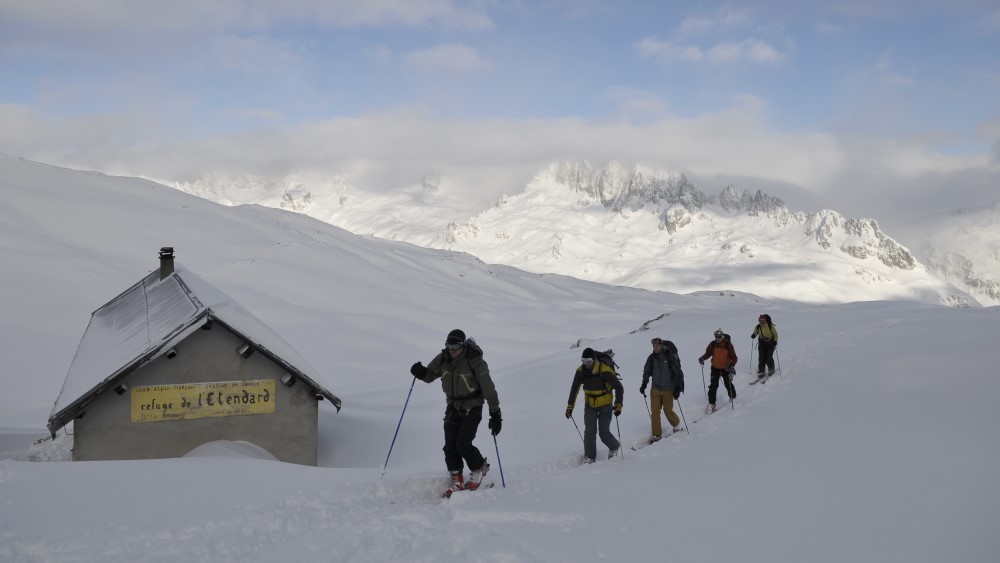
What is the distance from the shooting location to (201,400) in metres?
12.9

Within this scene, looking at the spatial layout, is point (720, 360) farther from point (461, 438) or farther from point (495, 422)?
point (461, 438)

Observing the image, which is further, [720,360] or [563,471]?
[720,360]

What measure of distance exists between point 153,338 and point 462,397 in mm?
7293

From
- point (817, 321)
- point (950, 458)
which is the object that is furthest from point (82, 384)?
point (817, 321)

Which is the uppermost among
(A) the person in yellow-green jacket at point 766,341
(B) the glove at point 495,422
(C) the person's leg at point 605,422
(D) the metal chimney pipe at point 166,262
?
(D) the metal chimney pipe at point 166,262

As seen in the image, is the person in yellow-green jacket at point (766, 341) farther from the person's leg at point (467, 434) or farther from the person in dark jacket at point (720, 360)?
the person's leg at point (467, 434)

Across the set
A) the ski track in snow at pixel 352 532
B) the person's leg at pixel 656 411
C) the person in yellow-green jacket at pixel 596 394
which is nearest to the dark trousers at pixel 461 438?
the ski track in snow at pixel 352 532

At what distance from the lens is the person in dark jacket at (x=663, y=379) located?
12.5 metres

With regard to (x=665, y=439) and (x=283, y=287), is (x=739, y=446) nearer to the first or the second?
(x=665, y=439)

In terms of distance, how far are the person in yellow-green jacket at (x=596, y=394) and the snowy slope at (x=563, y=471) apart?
0.46 meters

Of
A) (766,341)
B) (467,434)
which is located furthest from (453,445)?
(766,341)

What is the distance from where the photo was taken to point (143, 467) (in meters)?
9.08

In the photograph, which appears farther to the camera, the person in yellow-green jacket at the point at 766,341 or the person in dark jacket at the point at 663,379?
the person in yellow-green jacket at the point at 766,341

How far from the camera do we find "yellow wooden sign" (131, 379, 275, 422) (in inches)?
492
